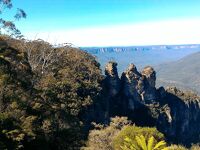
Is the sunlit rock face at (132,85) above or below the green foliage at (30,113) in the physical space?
below

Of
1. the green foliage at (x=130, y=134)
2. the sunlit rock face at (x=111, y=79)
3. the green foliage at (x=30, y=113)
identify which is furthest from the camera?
the sunlit rock face at (x=111, y=79)

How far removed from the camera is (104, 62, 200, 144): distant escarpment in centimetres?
14138

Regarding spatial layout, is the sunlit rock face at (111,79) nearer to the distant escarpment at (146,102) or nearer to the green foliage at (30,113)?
the distant escarpment at (146,102)

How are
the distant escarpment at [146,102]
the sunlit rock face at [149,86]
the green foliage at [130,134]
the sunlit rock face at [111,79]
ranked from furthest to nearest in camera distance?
the sunlit rock face at [149,86]
the distant escarpment at [146,102]
the sunlit rock face at [111,79]
the green foliage at [130,134]

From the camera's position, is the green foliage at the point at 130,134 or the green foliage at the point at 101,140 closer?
the green foliage at the point at 101,140

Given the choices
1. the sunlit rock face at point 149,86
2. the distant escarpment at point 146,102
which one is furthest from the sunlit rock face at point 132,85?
the sunlit rock face at point 149,86

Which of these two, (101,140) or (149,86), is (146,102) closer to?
(149,86)

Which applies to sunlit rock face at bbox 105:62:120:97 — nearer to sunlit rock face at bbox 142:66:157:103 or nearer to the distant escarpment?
the distant escarpment

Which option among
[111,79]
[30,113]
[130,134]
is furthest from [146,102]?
[30,113]

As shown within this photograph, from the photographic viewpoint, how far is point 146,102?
15925 cm

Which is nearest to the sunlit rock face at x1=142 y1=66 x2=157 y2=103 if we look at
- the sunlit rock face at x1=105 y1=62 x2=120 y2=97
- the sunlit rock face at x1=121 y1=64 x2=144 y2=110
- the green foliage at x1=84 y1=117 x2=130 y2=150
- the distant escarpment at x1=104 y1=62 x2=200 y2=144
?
the distant escarpment at x1=104 y1=62 x2=200 y2=144

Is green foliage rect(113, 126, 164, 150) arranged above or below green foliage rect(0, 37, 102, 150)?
Result: below

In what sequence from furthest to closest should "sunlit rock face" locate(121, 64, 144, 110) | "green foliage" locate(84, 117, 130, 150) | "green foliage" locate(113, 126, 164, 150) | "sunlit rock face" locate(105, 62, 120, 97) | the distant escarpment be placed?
"sunlit rock face" locate(121, 64, 144, 110)
the distant escarpment
"sunlit rock face" locate(105, 62, 120, 97)
"green foliage" locate(113, 126, 164, 150)
"green foliage" locate(84, 117, 130, 150)

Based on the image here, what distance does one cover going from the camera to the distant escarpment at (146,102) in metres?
141
